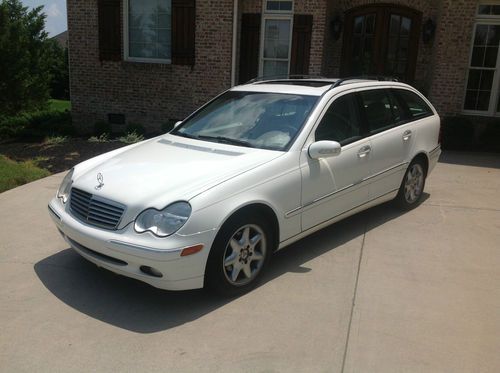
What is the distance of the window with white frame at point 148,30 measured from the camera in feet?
40.7

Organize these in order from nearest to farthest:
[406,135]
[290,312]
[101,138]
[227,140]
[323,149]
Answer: [290,312] → [323,149] → [227,140] → [406,135] → [101,138]

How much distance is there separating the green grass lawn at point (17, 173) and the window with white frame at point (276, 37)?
19.4 ft

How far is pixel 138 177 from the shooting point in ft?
13.9

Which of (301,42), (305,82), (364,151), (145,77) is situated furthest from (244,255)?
(145,77)

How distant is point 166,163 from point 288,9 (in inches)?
331

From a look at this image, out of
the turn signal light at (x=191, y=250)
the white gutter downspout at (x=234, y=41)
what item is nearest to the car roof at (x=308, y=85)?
the turn signal light at (x=191, y=250)

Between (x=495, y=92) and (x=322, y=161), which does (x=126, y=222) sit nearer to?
(x=322, y=161)

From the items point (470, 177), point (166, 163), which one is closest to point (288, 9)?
point (470, 177)

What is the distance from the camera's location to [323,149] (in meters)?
4.59

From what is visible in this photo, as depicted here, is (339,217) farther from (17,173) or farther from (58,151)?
(58,151)

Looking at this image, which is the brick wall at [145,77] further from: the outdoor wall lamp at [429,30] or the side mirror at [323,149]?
the side mirror at [323,149]

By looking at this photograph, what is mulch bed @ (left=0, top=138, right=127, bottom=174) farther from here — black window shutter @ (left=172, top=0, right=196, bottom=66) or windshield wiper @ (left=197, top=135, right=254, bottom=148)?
windshield wiper @ (left=197, top=135, right=254, bottom=148)

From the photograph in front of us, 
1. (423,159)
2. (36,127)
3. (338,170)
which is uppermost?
(338,170)

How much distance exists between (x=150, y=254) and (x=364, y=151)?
2.66 meters
